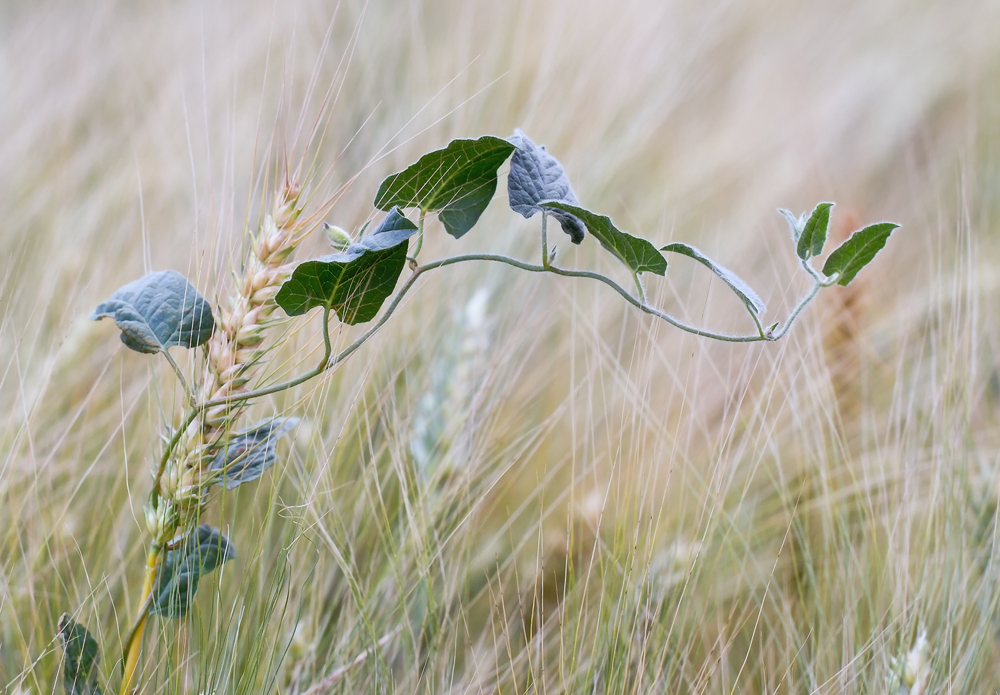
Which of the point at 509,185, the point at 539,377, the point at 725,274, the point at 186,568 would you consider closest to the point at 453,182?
the point at 509,185

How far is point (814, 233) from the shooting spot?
36cm

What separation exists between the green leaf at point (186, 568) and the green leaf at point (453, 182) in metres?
0.20

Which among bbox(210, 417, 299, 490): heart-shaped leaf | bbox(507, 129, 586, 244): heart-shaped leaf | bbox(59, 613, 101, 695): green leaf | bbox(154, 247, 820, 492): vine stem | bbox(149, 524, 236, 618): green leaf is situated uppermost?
bbox(507, 129, 586, 244): heart-shaped leaf

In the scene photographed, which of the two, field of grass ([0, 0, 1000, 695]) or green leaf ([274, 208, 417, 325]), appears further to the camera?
field of grass ([0, 0, 1000, 695])

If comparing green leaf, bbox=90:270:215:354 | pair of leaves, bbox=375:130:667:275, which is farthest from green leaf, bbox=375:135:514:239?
green leaf, bbox=90:270:215:354

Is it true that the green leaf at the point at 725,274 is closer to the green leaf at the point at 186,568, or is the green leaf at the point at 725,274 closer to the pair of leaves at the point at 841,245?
the pair of leaves at the point at 841,245

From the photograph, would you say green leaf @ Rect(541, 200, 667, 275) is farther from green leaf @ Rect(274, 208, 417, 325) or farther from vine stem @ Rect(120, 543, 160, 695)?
vine stem @ Rect(120, 543, 160, 695)

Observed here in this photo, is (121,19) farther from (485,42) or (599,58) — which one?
(599,58)

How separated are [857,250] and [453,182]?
0.20 metres

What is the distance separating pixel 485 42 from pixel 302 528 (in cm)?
100

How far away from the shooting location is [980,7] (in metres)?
1.64

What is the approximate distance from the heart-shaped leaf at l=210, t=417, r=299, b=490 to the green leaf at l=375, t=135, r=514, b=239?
0.41ft

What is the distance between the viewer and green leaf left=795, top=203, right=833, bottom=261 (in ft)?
1.15

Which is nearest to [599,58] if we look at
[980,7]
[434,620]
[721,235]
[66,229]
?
[721,235]
